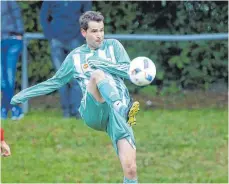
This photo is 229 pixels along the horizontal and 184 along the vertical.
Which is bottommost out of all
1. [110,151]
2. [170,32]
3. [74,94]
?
[110,151]

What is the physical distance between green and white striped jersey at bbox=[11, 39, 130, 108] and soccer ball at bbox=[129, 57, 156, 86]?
215mm

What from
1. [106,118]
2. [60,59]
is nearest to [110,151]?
[60,59]

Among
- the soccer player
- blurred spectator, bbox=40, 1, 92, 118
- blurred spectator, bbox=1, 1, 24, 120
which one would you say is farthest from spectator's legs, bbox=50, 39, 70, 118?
the soccer player

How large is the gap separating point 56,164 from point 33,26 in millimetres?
4009

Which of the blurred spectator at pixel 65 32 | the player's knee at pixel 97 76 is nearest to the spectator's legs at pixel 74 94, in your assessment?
the blurred spectator at pixel 65 32

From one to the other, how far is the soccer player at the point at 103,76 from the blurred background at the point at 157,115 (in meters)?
2.00

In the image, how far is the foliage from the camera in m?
12.0

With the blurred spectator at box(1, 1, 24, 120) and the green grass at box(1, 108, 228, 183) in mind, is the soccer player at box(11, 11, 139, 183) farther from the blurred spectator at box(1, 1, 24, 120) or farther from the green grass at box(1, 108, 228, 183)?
the blurred spectator at box(1, 1, 24, 120)

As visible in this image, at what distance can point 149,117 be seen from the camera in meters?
10.5

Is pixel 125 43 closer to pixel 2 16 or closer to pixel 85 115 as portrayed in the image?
pixel 2 16

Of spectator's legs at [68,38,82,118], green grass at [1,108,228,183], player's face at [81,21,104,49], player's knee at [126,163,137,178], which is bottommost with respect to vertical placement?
green grass at [1,108,228,183]

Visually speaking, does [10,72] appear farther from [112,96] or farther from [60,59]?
[112,96]

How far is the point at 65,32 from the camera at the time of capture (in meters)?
10.4

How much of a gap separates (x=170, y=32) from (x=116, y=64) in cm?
636
